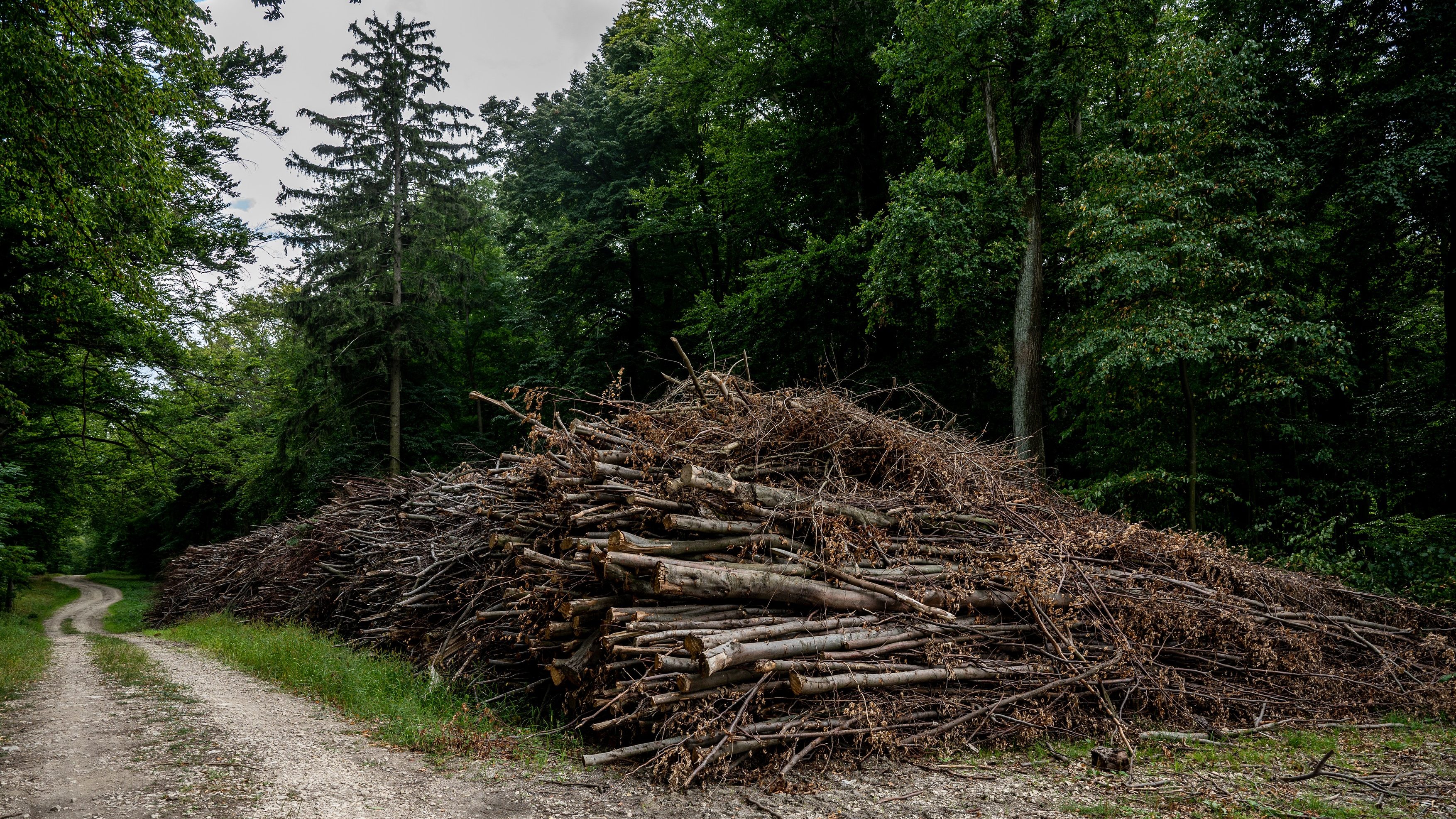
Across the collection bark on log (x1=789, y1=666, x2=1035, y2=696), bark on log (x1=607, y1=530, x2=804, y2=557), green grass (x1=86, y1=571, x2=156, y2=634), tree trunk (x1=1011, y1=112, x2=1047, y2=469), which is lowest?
green grass (x1=86, y1=571, x2=156, y2=634)

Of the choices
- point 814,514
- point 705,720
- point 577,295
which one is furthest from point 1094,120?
point 577,295

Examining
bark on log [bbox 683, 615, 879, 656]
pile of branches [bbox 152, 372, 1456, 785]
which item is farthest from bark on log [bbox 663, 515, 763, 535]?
bark on log [bbox 683, 615, 879, 656]

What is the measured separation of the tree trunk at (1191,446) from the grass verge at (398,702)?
10.4 m

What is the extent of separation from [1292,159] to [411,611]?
575 inches

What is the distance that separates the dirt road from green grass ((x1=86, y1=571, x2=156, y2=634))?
1846cm

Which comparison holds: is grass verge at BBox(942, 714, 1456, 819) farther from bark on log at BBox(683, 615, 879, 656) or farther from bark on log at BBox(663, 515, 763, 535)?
bark on log at BBox(663, 515, 763, 535)

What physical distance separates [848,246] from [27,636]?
19930 millimetres

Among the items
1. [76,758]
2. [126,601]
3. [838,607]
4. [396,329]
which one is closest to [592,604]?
[838,607]

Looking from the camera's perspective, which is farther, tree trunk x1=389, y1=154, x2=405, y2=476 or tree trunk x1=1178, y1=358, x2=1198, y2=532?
tree trunk x1=389, y1=154, x2=405, y2=476

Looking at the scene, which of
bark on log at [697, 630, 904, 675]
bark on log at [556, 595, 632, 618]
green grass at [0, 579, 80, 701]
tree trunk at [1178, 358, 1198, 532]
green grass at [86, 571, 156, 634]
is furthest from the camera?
green grass at [86, 571, 156, 634]

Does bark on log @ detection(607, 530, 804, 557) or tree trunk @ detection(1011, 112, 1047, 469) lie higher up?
tree trunk @ detection(1011, 112, 1047, 469)

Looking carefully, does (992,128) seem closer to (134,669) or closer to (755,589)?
(755,589)

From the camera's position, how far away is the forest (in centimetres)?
1030

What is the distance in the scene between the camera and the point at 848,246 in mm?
16312
